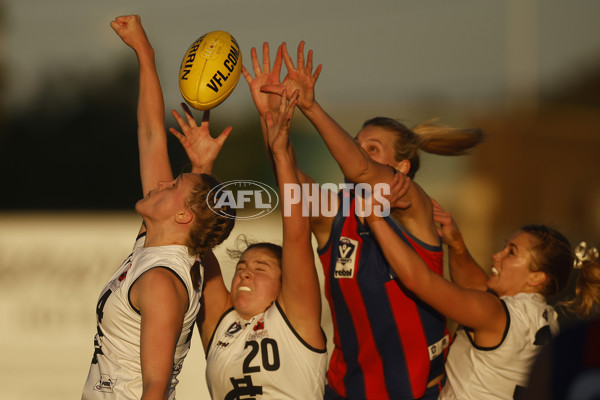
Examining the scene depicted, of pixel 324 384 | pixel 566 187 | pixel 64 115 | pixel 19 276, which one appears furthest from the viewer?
pixel 566 187

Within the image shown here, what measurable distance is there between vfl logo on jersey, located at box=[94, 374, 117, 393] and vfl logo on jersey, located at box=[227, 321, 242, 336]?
0.67 metres

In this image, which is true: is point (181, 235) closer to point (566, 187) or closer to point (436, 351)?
point (436, 351)

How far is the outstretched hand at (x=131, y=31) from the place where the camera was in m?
4.14

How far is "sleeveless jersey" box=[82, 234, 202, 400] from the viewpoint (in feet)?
10.5

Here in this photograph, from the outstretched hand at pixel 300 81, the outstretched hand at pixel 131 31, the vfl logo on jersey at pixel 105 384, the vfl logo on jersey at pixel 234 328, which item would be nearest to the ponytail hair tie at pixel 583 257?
the outstretched hand at pixel 300 81

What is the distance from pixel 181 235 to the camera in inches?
135

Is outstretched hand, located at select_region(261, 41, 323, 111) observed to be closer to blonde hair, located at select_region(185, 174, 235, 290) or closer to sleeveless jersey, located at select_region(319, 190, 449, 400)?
blonde hair, located at select_region(185, 174, 235, 290)

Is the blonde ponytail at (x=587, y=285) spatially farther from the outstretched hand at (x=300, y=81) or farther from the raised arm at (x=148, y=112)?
the raised arm at (x=148, y=112)

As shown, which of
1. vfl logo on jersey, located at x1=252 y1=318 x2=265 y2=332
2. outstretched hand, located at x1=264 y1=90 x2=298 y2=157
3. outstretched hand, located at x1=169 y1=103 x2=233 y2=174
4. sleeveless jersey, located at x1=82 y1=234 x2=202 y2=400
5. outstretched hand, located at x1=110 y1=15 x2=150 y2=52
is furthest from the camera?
outstretched hand, located at x1=110 y1=15 x2=150 y2=52

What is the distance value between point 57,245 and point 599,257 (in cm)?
765

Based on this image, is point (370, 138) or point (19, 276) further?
point (19, 276)

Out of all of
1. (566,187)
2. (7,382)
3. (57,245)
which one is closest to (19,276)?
(57,245)

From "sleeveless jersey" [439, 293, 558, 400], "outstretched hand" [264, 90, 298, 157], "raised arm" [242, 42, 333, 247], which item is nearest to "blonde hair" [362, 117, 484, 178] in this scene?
"raised arm" [242, 42, 333, 247]

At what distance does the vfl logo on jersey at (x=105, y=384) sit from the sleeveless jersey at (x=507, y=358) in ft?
5.32
